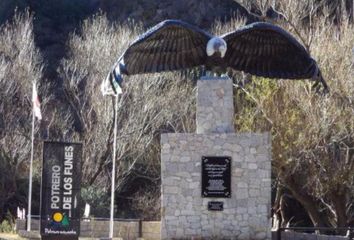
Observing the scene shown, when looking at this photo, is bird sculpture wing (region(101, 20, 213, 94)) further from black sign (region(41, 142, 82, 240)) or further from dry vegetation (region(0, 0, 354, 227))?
dry vegetation (region(0, 0, 354, 227))

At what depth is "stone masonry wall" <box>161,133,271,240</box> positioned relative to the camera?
2295 centimetres

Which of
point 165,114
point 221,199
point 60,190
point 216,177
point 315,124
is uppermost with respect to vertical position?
point 165,114

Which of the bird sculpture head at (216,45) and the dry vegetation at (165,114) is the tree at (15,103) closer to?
the dry vegetation at (165,114)

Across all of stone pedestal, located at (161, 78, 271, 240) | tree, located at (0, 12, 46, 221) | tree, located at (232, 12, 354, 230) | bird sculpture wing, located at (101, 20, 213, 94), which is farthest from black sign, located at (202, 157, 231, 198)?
tree, located at (0, 12, 46, 221)

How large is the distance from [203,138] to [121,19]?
29124 mm

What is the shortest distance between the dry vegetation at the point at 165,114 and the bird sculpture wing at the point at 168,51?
6.55 meters

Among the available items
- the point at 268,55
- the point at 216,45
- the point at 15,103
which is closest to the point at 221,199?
the point at 216,45

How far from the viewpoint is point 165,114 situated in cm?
4019

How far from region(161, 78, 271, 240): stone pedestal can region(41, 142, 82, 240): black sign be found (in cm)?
280

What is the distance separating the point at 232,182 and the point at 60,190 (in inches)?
179

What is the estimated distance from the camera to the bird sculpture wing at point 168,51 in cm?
2292

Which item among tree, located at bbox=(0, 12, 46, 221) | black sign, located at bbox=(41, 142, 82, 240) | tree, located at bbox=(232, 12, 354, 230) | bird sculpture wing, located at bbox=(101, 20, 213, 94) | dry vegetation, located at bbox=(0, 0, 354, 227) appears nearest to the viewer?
black sign, located at bbox=(41, 142, 82, 240)

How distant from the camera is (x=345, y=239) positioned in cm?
2242

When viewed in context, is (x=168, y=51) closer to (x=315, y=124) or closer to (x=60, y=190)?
(x=60, y=190)
